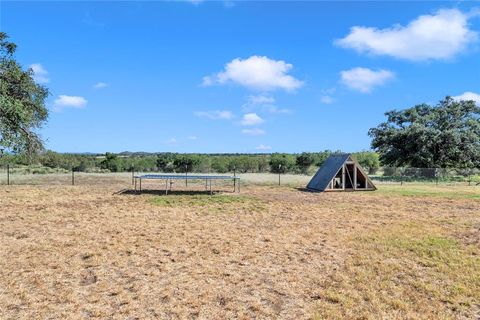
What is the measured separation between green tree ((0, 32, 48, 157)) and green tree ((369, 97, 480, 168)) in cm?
2676

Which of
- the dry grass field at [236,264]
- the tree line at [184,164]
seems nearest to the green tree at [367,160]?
the tree line at [184,164]

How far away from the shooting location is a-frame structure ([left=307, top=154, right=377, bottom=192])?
62.7ft

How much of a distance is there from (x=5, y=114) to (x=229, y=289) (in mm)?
16054

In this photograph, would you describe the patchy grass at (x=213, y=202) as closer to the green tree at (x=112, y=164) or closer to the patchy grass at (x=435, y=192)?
the patchy grass at (x=435, y=192)

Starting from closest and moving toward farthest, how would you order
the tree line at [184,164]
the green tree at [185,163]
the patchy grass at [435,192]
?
the patchy grass at [435,192] → the green tree at [185,163] → the tree line at [184,164]

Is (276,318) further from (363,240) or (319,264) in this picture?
(363,240)

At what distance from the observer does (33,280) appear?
5207mm

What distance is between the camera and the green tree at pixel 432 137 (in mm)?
30203

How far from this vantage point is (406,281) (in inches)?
210

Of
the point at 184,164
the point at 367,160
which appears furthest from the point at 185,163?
the point at 367,160

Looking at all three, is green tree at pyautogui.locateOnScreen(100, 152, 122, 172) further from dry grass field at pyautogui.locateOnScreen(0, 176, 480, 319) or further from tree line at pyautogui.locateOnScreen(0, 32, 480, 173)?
dry grass field at pyautogui.locateOnScreen(0, 176, 480, 319)

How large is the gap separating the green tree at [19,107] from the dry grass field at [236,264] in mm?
7497

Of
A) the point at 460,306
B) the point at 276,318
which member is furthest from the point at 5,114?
the point at 460,306

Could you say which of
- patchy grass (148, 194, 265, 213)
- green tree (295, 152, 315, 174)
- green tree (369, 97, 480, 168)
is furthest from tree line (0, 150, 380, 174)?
patchy grass (148, 194, 265, 213)
